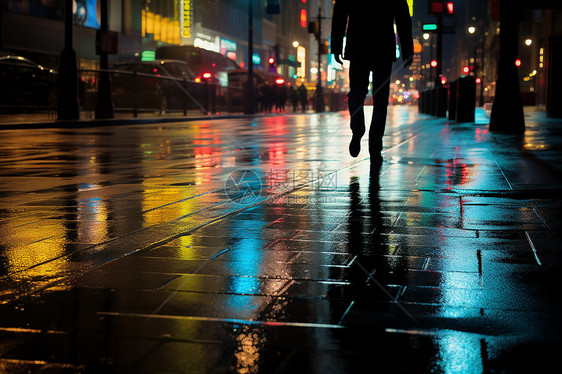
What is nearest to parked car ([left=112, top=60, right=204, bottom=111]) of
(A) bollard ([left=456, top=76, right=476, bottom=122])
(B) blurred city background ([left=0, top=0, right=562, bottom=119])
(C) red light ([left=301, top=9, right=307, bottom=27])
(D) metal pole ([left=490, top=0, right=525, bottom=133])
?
(B) blurred city background ([left=0, top=0, right=562, bottom=119])

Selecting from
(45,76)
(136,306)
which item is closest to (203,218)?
(136,306)

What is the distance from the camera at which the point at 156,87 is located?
104 feet

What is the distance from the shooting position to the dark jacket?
28.0 feet

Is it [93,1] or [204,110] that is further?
[93,1]

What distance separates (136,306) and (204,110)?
33161 millimetres

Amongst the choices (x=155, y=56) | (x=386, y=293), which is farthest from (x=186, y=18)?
(x=386, y=293)

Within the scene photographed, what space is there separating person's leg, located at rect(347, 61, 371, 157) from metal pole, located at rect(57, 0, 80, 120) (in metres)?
15.6

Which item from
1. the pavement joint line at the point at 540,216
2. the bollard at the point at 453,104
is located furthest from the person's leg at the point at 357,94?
the bollard at the point at 453,104

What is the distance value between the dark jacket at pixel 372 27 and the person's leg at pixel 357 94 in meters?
0.12

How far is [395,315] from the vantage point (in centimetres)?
288

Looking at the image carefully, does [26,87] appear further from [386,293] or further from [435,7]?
[386,293]

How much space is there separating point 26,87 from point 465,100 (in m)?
14.0

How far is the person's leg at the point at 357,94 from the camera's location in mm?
8602

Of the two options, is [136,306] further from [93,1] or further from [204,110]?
[93,1]
